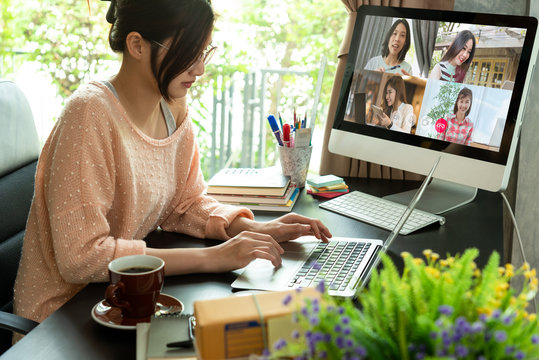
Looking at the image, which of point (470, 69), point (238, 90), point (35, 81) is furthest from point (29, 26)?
point (470, 69)

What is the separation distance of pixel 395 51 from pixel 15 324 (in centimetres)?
113

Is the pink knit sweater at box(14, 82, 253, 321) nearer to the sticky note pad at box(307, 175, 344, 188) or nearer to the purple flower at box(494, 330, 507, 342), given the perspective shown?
the sticky note pad at box(307, 175, 344, 188)

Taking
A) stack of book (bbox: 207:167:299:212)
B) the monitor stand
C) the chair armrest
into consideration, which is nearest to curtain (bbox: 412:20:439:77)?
the monitor stand

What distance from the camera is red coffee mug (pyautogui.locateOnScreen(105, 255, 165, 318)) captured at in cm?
88

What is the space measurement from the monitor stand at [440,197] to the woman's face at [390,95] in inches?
10.1

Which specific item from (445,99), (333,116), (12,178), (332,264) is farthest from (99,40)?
(332,264)

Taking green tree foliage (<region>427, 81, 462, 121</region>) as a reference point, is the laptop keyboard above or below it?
below

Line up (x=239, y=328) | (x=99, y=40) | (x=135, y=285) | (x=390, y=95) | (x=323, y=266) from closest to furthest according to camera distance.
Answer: (x=239, y=328), (x=135, y=285), (x=323, y=266), (x=390, y=95), (x=99, y=40)

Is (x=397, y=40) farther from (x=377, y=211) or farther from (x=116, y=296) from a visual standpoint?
(x=116, y=296)

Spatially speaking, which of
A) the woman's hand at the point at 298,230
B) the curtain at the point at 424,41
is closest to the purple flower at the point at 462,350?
the woman's hand at the point at 298,230

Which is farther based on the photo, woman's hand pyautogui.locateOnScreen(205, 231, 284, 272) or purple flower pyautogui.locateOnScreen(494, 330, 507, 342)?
woman's hand pyautogui.locateOnScreen(205, 231, 284, 272)

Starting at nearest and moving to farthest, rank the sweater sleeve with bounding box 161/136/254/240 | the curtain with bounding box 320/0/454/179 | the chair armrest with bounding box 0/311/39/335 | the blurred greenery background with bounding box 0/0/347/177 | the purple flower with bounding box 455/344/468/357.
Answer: the purple flower with bounding box 455/344/468/357, the chair armrest with bounding box 0/311/39/335, the sweater sleeve with bounding box 161/136/254/240, the curtain with bounding box 320/0/454/179, the blurred greenery background with bounding box 0/0/347/177

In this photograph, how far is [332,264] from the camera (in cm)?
117

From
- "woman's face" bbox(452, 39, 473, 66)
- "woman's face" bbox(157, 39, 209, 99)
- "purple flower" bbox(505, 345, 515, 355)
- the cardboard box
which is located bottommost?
the cardboard box
